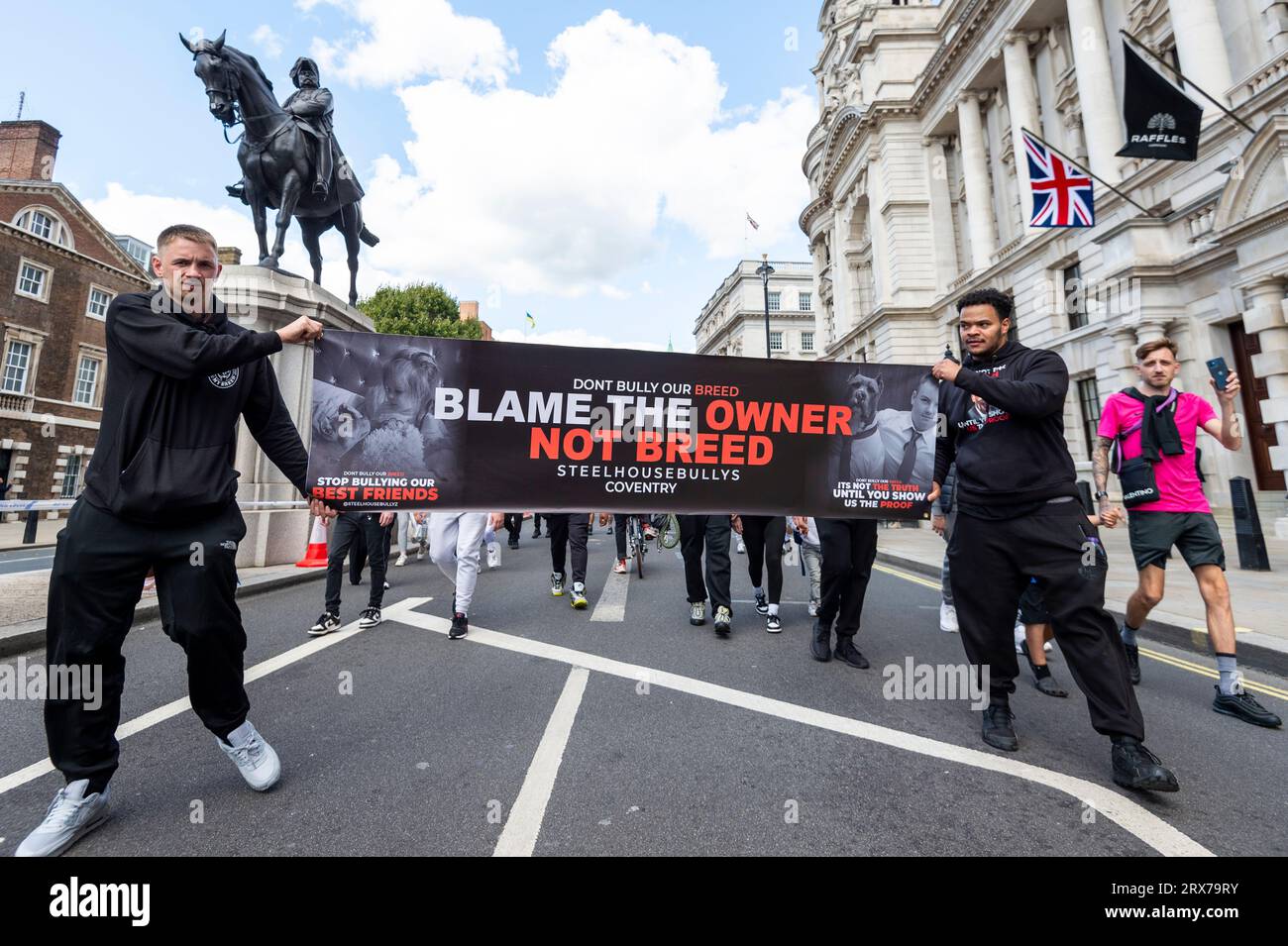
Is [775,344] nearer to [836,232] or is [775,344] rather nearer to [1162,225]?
[836,232]

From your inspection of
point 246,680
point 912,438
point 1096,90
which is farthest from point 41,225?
point 1096,90

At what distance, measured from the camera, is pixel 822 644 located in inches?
168

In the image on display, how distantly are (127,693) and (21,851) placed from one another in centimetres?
201

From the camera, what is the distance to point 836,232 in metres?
35.7

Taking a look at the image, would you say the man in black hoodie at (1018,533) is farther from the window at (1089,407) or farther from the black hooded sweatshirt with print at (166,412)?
the window at (1089,407)

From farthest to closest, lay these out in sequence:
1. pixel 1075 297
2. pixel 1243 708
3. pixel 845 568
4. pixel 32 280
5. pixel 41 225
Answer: pixel 41 225 → pixel 32 280 → pixel 1075 297 → pixel 845 568 → pixel 1243 708

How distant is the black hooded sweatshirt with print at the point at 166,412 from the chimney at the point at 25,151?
38.5m

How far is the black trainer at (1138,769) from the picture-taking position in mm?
2234

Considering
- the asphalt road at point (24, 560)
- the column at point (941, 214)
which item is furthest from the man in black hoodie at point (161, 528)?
the column at point (941, 214)

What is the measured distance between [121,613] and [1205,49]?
22309mm

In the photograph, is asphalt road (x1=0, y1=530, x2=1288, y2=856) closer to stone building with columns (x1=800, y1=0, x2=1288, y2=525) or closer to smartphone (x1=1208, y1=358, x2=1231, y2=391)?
smartphone (x1=1208, y1=358, x2=1231, y2=391)

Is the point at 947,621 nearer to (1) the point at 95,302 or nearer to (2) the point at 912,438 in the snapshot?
(2) the point at 912,438
